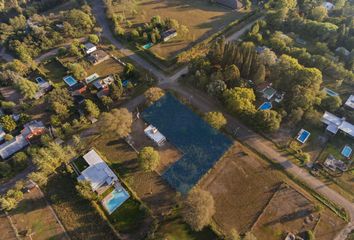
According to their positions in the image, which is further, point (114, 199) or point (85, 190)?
point (114, 199)

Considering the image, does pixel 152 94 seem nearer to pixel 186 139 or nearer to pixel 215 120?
pixel 186 139

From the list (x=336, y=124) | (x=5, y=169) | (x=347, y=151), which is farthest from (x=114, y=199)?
(x=336, y=124)

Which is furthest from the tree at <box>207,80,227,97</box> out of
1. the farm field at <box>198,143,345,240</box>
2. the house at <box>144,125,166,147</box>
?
the house at <box>144,125,166,147</box>

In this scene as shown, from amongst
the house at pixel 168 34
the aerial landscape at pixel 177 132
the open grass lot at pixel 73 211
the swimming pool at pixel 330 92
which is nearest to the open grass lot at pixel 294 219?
the aerial landscape at pixel 177 132

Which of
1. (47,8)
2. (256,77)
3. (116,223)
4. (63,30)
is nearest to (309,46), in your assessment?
(256,77)

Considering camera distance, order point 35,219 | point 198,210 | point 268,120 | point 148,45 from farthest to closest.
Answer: point 148,45 < point 268,120 < point 35,219 < point 198,210

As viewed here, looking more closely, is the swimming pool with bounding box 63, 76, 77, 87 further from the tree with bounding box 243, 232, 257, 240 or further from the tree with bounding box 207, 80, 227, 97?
the tree with bounding box 243, 232, 257, 240

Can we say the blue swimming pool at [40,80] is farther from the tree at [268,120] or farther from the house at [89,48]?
the tree at [268,120]

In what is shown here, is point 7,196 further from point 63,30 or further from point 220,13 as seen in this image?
point 220,13
